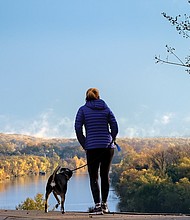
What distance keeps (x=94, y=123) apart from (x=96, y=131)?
12 cm

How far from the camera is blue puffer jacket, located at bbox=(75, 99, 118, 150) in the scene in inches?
343

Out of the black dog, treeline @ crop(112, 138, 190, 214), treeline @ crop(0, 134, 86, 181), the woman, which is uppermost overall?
treeline @ crop(0, 134, 86, 181)

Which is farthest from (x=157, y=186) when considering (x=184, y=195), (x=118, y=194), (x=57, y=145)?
(x=57, y=145)

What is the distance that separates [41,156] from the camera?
148000mm

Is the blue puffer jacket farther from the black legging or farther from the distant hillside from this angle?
the distant hillside

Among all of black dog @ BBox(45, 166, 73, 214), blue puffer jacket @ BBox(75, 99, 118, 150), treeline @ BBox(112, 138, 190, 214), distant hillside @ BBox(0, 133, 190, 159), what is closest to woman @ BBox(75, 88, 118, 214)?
blue puffer jacket @ BBox(75, 99, 118, 150)

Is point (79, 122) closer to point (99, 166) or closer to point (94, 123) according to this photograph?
point (94, 123)

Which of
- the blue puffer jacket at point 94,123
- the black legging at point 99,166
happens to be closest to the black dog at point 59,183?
the black legging at point 99,166

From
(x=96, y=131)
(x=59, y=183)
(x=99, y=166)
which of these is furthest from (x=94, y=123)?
(x=59, y=183)

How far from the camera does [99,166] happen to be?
8969 millimetres

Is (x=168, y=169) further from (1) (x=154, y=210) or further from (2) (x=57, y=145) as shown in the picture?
(2) (x=57, y=145)

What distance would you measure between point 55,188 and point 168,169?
6284 cm

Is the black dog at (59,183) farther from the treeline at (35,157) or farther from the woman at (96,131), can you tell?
the treeline at (35,157)

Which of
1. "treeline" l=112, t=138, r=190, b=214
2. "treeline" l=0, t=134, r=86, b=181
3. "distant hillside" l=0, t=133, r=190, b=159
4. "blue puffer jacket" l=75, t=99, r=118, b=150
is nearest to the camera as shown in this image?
"blue puffer jacket" l=75, t=99, r=118, b=150
